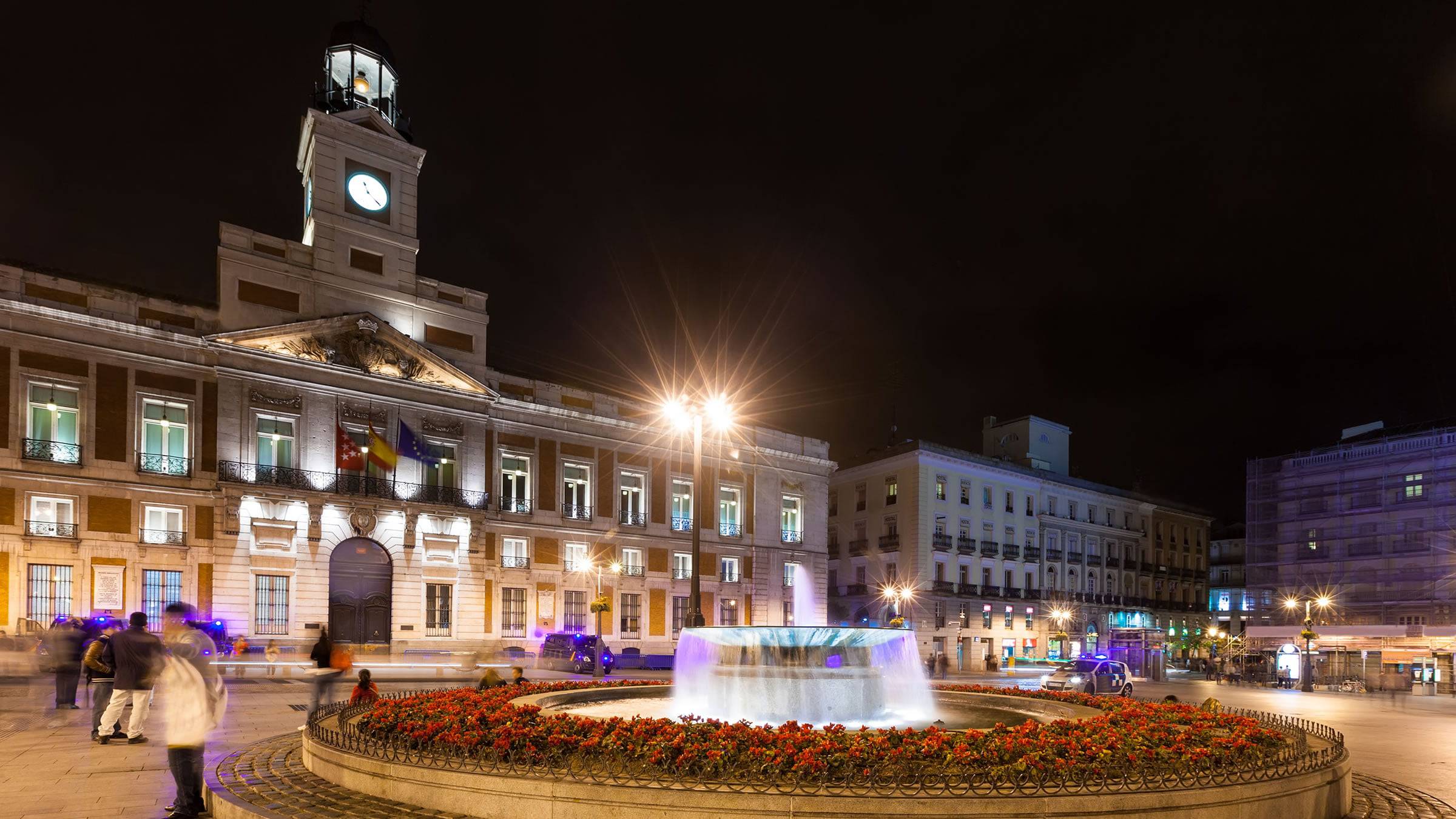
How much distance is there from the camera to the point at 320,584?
36750mm

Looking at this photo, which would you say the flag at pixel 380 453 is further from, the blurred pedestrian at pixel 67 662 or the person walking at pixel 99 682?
the person walking at pixel 99 682

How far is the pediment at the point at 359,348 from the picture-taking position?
36250 millimetres

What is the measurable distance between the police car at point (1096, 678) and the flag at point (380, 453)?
26.5 metres

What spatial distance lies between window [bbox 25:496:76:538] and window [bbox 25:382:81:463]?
1.38 metres

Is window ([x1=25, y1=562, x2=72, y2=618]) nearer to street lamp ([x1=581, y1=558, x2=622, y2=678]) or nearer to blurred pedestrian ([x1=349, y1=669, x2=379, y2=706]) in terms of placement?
street lamp ([x1=581, y1=558, x2=622, y2=678])

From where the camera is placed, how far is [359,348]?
3866 centimetres

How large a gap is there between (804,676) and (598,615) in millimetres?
27765

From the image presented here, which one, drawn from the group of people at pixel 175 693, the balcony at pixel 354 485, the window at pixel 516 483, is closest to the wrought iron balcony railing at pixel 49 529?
the balcony at pixel 354 485

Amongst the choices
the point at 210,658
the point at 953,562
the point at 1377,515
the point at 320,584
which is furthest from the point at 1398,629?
the point at 210,658

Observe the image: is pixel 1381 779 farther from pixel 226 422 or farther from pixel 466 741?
pixel 226 422

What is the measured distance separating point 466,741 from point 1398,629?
50.2m

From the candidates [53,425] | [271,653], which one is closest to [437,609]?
[271,653]

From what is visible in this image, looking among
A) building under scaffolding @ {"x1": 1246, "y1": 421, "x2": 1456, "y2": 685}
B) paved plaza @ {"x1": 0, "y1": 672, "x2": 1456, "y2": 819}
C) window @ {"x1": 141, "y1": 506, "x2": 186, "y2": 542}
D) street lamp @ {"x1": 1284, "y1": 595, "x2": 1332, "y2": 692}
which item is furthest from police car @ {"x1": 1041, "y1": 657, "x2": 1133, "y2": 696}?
window @ {"x1": 141, "y1": 506, "x2": 186, "y2": 542}

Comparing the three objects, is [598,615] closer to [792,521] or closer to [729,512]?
[729,512]
